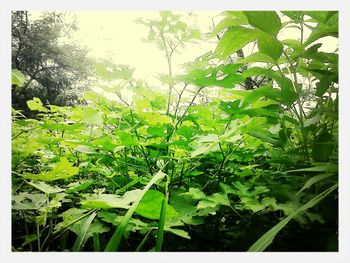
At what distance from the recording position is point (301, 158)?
78cm

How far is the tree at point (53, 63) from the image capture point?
20.8ft

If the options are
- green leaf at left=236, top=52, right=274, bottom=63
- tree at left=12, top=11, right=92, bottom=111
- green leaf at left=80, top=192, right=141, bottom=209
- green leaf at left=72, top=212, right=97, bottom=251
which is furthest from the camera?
tree at left=12, top=11, right=92, bottom=111

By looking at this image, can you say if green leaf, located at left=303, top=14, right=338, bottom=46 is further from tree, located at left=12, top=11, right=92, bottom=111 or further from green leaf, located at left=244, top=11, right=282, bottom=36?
tree, located at left=12, top=11, right=92, bottom=111

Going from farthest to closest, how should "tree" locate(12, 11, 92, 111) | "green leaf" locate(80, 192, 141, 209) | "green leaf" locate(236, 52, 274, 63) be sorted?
1. "tree" locate(12, 11, 92, 111)
2. "green leaf" locate(236, 52, 274, 63)
3. "green leaf" locate(80, 192, 141, 209)

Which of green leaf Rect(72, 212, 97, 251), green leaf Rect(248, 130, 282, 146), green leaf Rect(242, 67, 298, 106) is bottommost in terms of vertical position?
green leaf Rect(72, 212, 97, 251)

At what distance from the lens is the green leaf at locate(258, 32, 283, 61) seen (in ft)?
2.28

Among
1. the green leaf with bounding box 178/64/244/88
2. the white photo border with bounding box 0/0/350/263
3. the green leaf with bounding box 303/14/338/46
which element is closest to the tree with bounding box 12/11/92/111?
the white photo border with bounding box 0/0/350/263

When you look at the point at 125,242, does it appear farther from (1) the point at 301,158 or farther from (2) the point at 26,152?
(1) the point at 301,158

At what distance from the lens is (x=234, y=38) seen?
708 millimetres

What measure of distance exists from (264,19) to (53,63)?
7.29 meters

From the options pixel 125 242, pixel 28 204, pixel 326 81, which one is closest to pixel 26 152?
pixel 28 204

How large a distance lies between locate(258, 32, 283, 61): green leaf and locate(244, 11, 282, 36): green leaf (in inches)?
1.1
